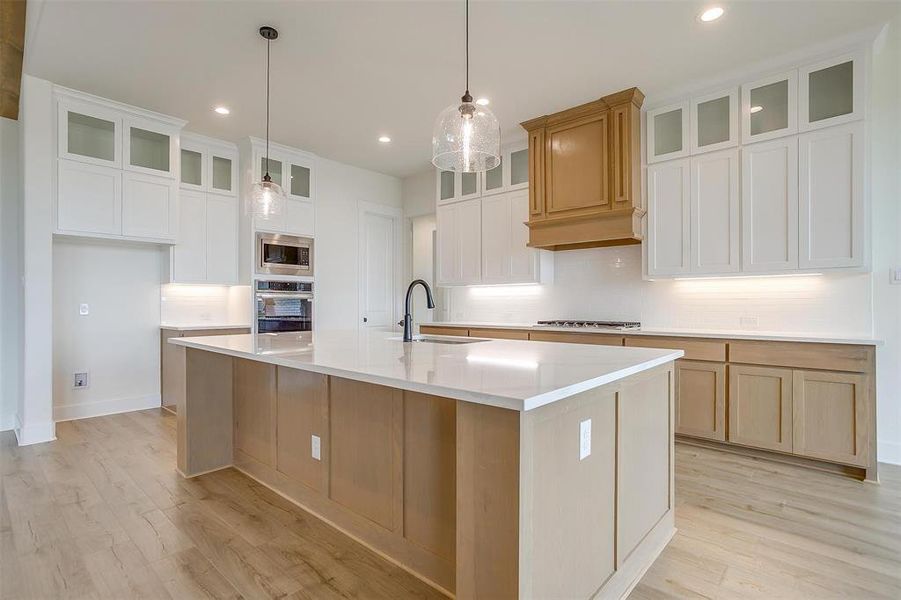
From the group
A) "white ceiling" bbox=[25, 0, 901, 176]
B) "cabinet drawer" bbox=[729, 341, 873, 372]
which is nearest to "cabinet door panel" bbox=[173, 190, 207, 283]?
"white ceiling" bbox=[25, 0, 901, 176]

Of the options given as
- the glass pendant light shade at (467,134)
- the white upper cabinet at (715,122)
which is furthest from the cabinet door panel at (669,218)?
the glass pendant light shade at (467,134)

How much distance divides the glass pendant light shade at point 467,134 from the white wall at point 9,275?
4.20m

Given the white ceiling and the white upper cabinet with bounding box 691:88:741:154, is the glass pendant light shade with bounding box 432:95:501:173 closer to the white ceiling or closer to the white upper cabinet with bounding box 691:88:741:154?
the white ceiling

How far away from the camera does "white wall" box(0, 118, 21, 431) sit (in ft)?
13.2

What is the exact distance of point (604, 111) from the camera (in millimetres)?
3908

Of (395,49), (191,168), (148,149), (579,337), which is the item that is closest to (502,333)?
(579,337)

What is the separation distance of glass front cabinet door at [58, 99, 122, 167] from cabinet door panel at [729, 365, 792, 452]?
5.37 meters

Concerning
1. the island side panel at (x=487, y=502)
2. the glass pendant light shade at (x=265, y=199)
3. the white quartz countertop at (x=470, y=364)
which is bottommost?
the island side panel at (x=487, y=502)

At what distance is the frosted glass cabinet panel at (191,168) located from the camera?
4750mm

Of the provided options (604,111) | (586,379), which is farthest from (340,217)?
(586,379)

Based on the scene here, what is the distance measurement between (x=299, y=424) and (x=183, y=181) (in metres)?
3.57

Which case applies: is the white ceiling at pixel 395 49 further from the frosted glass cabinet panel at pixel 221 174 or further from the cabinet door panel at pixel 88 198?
the frosted glass cabinet panel at pixel 221 174

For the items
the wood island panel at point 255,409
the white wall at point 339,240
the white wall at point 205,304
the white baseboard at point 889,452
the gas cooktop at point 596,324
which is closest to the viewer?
the wood island panel at point 255,409

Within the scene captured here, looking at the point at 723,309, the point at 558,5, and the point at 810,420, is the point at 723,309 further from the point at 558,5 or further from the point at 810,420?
the point at 558,5
